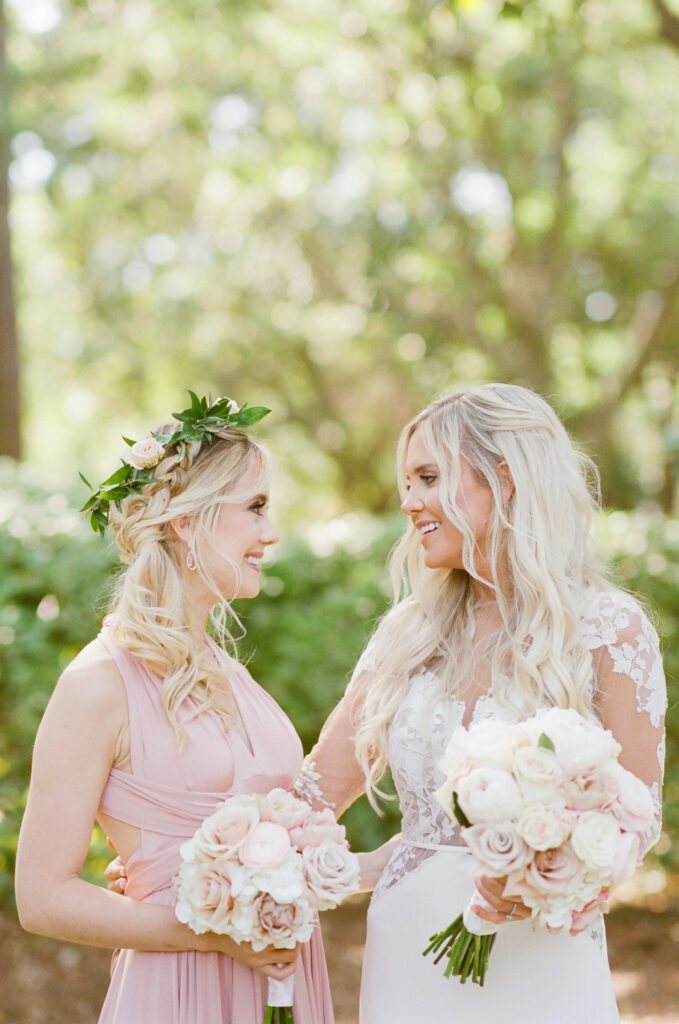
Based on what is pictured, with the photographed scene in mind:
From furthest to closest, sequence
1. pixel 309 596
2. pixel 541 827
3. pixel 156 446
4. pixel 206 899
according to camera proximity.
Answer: pixel 309 596, pixel 156 446, pixel 206 899, pixel 541 827

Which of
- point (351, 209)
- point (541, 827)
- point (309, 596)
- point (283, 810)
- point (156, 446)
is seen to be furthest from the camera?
point (351, 209)

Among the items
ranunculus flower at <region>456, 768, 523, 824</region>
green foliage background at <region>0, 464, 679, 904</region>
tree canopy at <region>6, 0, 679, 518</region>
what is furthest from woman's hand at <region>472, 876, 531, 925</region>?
tree canopy at <region>6, 0, 679, 518</region>

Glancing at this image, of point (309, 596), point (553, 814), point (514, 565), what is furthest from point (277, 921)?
point (309, 596)

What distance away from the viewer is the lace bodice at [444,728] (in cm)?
292

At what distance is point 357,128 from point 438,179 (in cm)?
153

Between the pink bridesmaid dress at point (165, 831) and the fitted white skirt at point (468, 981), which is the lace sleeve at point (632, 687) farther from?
the pink bridesmaid dress at point (165, 831)

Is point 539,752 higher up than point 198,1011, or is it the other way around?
point 539,752

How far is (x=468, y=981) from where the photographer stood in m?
2.97

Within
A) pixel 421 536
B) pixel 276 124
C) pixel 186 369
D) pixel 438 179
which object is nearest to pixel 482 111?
pixel 438 179

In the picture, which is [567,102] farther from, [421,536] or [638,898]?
[421,536]

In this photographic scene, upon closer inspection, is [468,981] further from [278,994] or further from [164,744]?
[164,744]

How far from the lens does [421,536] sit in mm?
3303

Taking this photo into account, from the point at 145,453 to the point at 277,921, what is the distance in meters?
1.25

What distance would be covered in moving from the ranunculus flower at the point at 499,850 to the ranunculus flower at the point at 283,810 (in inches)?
16.7
